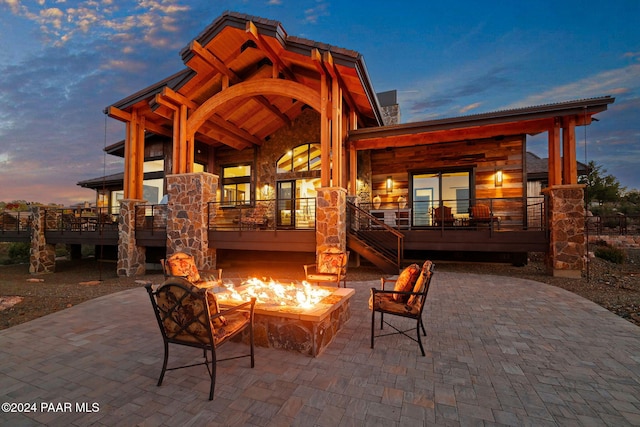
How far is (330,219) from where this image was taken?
25.5 feet

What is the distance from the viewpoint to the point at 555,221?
24.7 feet

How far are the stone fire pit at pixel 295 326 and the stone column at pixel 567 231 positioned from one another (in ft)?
24.2

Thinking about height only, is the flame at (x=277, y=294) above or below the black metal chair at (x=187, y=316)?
below

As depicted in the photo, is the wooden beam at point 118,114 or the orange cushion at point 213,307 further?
the wooden beam at point 118,114

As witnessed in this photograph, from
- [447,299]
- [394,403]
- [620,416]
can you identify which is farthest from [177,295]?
[447,299]

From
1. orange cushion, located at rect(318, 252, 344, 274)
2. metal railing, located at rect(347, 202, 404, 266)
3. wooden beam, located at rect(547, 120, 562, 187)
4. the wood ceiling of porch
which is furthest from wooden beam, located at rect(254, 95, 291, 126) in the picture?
wooden beam, located at rect(547, 120, 562, 187)

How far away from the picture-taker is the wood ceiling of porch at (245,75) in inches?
290

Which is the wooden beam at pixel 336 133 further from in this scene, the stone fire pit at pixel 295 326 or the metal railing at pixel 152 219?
the metal railing at pixel 152 219

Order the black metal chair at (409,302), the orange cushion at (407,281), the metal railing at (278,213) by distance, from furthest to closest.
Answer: the metal railing at (278,213)
the orange cushion at (407,281)
the black metal chair at (409,302)

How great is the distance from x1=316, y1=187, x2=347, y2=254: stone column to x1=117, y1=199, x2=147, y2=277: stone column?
698 centimetres

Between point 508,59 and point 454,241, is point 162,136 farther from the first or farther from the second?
point 508,59

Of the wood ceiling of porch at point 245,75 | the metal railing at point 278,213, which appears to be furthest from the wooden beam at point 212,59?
the metal railing at point 278,213

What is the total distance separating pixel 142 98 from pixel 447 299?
11.2 meters

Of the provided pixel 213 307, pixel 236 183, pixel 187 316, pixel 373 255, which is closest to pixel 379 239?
pixel 373 255
